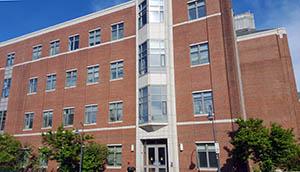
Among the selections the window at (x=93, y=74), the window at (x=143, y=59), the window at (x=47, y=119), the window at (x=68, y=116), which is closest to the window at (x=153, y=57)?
the window at (x=143, y=59)

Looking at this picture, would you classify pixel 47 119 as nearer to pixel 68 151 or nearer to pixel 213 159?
pixel 68 151

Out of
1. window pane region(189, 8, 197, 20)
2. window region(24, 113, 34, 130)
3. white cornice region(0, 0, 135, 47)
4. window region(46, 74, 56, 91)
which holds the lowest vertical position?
window region(24, 113, 34, 130)

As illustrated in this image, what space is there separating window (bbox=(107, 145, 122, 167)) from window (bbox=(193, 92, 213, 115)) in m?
7.84

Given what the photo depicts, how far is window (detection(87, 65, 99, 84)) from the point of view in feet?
86.9

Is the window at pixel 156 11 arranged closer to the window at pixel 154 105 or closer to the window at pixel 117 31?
the window at pixel 117 31

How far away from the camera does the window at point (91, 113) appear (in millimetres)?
25422

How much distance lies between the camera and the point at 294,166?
15.1m

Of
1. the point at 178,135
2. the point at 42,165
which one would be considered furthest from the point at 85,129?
the point at 178,135

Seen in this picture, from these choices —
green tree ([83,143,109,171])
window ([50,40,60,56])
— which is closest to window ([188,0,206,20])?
green tree ([83,143,109,171])

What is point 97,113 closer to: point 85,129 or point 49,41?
point 85,129

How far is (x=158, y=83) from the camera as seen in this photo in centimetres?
2192

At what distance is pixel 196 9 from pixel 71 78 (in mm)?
15012

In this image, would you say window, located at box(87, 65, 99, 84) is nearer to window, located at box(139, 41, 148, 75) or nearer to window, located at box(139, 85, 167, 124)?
window, located at box(139, 41, 148, 75)

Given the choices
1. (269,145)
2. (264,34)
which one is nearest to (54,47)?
(264,34)
